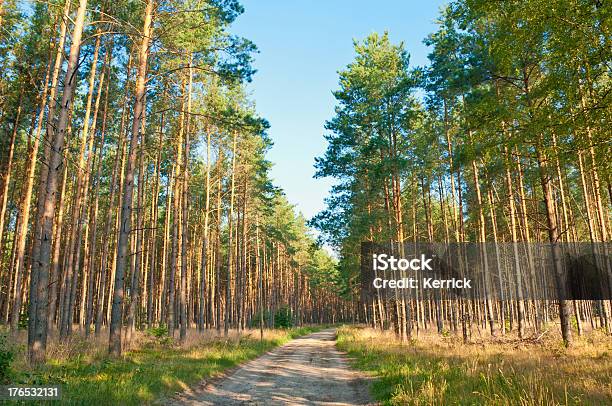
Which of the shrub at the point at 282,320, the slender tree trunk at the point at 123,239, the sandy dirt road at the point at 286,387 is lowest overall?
the shrub at the point at 282,320

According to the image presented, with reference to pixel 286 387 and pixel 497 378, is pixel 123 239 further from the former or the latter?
pixel 497 378

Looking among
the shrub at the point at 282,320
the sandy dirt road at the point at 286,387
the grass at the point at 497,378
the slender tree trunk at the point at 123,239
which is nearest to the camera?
the grass at the point at 497,378

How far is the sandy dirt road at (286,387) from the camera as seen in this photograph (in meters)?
7.80

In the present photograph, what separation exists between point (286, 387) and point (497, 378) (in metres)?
4.82

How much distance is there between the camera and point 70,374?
8.56 metres

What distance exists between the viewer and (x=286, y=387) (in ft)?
30.5

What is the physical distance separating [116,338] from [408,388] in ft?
30.7

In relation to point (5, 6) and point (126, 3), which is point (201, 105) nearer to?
point (126, 3)

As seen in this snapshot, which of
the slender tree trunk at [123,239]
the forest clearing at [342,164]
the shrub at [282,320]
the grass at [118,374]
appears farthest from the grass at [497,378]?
the shrub at [282,320]

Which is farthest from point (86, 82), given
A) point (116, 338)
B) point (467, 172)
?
point (467, 172)

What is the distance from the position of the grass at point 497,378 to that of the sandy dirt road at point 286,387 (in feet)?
2.08

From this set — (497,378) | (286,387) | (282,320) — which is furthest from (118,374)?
(282,320)

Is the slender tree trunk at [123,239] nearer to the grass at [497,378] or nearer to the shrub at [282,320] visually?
the grass at [497,378]

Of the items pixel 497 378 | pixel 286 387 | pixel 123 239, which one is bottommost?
pixel 286 387
